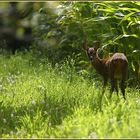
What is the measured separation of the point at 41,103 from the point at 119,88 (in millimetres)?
1088

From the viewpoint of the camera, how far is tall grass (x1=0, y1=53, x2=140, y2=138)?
3.93 metres

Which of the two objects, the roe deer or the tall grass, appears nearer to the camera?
the tall grass

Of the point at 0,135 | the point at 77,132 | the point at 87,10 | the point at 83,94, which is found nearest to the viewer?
the point at 77,132

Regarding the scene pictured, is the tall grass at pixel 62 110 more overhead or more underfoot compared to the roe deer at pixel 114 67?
more underfoot

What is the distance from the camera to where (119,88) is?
577 cm

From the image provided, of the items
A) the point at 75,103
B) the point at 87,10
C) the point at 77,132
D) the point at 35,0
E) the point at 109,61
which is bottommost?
the point at 77,132

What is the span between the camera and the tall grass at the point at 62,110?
3935 mm

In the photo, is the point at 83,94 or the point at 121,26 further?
the point at 121,26

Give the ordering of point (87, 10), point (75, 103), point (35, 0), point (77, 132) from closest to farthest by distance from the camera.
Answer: point (77, 132)
point (35, 0)
point (75, 103)
point (87, 10)

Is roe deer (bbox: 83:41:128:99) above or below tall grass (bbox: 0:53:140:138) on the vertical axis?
above

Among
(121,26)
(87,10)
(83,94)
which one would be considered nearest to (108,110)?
(83,94)

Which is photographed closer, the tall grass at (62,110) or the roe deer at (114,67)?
the tall grass at (62,110)

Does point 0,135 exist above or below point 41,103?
below

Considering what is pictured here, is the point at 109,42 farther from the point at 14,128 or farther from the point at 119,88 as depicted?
the point at 14,128
